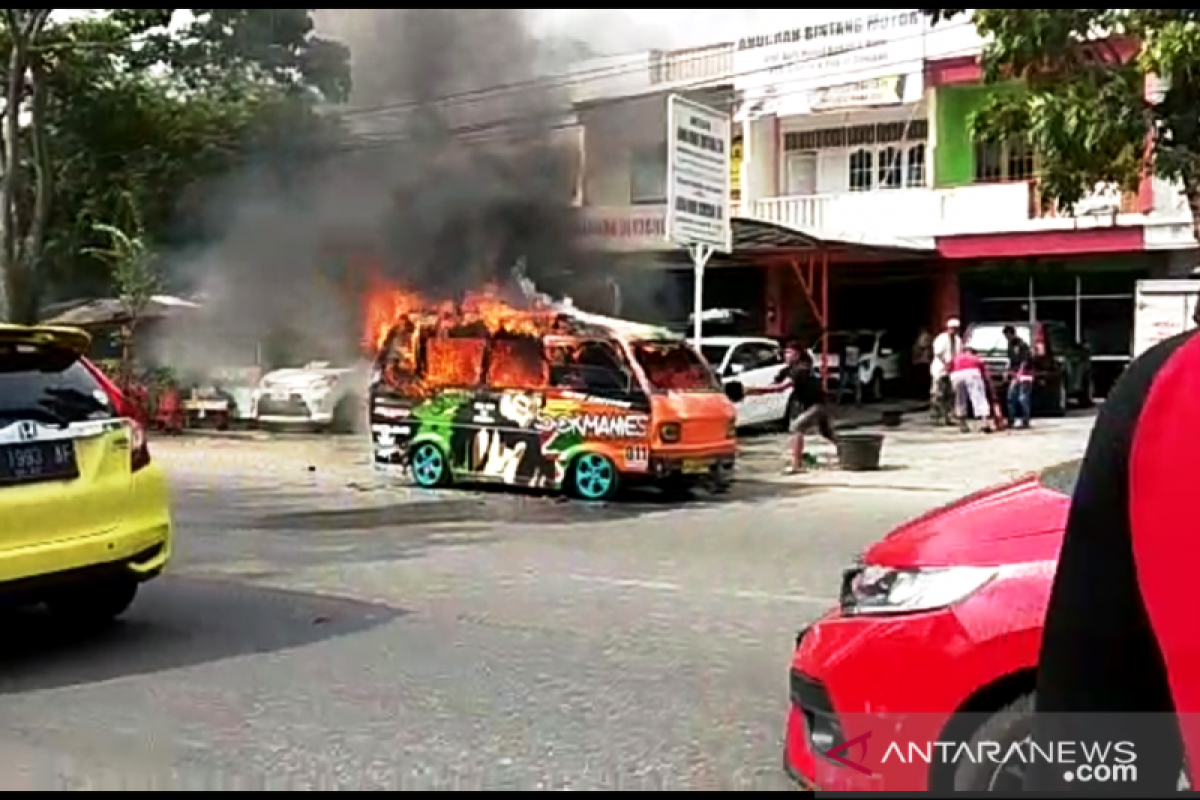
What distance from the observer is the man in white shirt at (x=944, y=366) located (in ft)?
68.4

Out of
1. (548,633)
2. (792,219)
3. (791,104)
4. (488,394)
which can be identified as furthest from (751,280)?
(548,633)

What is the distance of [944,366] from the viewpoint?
2097 cm

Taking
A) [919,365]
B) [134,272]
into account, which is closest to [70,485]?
[134,272]

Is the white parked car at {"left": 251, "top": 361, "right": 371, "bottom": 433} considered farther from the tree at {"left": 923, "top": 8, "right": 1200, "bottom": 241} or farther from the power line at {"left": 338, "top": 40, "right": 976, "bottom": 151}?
the tree at {"left": 923, "top": 8, "right": 1200, "bottom": 241}

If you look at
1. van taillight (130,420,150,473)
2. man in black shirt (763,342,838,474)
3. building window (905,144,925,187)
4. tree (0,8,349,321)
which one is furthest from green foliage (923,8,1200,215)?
building window (905,144,925,187)

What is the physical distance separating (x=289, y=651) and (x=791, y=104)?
20.3m

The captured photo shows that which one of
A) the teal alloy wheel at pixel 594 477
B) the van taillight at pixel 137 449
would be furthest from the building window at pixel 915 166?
the van taillight at pixel 137 449

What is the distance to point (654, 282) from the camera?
2177 centimetres

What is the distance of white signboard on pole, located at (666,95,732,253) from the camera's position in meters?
16.8

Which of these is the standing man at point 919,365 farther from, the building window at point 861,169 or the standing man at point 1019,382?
the standing man at point 1019,382

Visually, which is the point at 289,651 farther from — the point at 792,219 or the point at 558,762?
the point at 792,219

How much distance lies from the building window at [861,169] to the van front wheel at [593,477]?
1547cm

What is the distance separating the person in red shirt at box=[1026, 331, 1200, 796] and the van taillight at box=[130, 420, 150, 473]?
547 centimetres

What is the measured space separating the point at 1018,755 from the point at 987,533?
0.72m
